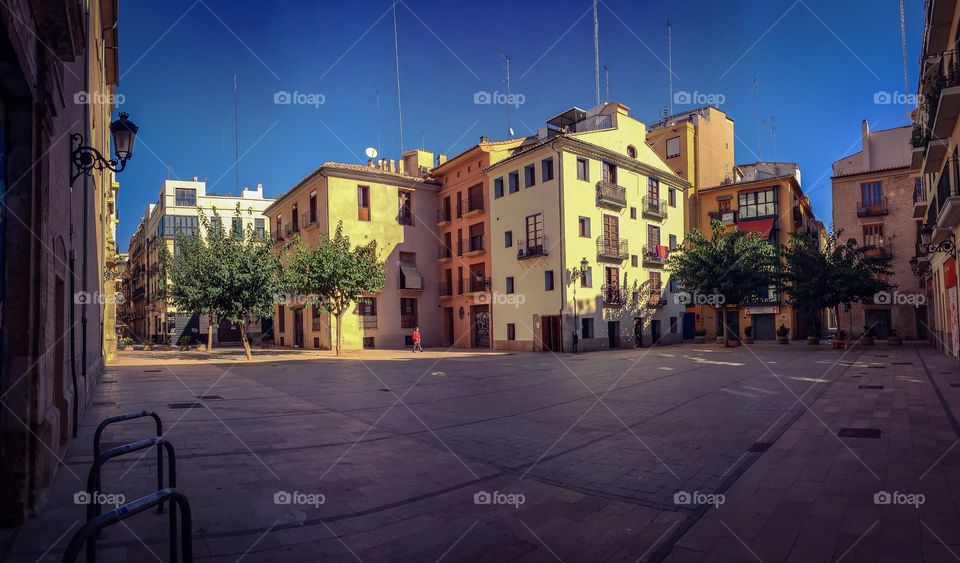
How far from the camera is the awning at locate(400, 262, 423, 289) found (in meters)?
37.2

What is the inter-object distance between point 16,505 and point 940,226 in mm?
22091

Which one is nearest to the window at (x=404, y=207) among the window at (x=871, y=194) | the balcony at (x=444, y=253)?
the balcony at (x=444, y=253)

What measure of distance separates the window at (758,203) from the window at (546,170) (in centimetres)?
2042

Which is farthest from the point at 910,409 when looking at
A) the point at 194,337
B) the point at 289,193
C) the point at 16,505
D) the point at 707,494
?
the point at 194,337
